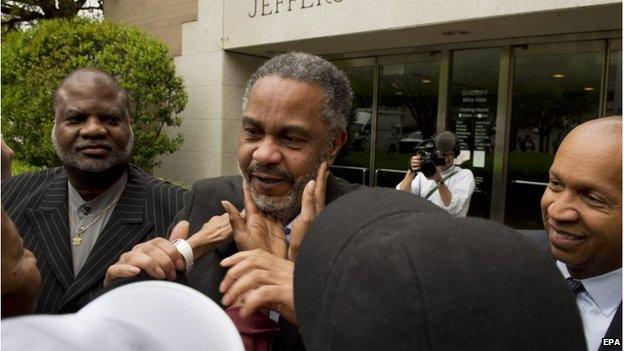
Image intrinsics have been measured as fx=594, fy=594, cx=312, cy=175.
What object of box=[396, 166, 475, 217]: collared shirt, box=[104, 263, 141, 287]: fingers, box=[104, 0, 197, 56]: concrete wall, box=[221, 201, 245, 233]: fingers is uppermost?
box=[104, 0, 197, 56]: concrete wall

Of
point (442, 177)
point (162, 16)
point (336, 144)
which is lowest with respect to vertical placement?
point (442, 177)

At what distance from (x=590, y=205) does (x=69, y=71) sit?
8.16 m

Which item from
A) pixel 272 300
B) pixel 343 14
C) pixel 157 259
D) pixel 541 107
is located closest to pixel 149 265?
pixel 157 259

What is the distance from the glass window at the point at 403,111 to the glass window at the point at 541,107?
Result: 1260 millimetres

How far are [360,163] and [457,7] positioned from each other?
3507 mm

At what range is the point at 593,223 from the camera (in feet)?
5.75

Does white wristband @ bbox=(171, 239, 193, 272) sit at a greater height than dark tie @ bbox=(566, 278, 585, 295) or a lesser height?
greater

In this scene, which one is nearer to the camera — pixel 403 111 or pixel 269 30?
A: pixel 269 30

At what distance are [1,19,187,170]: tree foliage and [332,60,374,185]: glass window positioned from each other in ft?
9.05

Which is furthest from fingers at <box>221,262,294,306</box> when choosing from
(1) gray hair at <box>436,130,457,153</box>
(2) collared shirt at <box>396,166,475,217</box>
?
(1) gray hair at <box>436,130,457,153</box>

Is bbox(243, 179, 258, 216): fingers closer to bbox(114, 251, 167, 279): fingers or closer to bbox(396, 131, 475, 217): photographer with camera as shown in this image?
bbox(114, 251, 167, 279): fingers

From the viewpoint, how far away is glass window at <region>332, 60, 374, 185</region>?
955cm

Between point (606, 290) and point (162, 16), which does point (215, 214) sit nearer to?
point (606, 290)

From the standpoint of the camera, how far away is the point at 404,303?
0.68m
